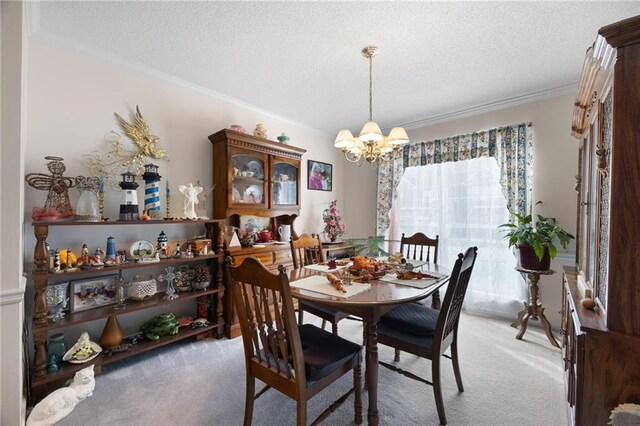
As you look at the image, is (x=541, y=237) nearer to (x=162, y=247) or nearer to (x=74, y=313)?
(x=162, y=247)

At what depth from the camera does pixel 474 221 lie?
3.32 metres

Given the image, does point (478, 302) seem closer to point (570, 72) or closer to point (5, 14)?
point (570, 72)

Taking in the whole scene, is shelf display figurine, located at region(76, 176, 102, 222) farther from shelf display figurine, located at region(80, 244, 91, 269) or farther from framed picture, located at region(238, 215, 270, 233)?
framed picture, located at region(238, 215, 270, 233)

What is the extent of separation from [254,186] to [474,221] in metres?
2.70

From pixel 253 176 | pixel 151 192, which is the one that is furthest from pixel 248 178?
pixel 151 192

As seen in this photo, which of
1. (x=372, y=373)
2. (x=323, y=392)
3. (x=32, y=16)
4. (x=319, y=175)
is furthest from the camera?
(x=319, y=175)

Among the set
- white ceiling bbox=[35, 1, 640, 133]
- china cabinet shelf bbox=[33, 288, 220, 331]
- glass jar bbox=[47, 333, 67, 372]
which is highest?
white ceiling bbox=[35, 1, 640, 133]

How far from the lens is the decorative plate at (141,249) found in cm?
226

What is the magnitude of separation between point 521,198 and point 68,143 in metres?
4.27

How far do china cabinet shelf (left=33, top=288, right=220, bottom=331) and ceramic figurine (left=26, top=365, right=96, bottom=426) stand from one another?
1.07 feet

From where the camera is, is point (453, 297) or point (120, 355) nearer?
point (453, 297)

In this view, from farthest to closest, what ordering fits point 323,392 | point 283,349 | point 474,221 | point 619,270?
point 474,221 < point 323,392 < point 283,349 < point 619,270

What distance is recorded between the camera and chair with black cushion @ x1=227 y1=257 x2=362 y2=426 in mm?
1222

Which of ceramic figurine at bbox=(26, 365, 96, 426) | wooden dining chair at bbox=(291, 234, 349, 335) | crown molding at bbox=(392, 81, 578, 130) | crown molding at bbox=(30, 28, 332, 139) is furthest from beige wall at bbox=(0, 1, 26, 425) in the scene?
crown molding at bbox=(392, 81, 578, 130)
